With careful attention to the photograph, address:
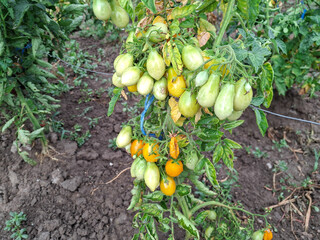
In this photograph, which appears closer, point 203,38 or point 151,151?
point 203,38

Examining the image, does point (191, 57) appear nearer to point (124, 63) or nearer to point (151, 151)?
point (124, 63)

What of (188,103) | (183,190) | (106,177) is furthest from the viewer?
(106,177)

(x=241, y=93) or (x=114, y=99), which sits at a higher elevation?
(x=241, y=93)

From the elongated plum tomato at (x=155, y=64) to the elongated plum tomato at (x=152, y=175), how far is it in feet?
1.41

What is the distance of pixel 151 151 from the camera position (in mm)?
1052

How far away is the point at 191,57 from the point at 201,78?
0.08 metres

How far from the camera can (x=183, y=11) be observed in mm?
824

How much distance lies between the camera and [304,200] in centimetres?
220

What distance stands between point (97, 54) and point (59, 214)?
242cm

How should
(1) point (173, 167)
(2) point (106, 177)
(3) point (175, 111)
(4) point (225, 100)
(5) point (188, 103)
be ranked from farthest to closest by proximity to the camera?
(2) point (106, 177) → (1) point (173, 167) → (3) point (175, 111) → (5) point (188, 103) → (4) point (225, 100)

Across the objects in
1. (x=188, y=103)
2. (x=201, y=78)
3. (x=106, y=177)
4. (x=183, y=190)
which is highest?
(x=201, y=78)

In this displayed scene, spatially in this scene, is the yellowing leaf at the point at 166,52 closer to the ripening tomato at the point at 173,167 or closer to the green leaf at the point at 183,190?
the ripening tomato at the point at 173,167

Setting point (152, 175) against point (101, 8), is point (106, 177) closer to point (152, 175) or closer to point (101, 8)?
point (152, 175)

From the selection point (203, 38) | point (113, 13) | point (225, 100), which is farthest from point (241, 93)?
point (113, 13)
